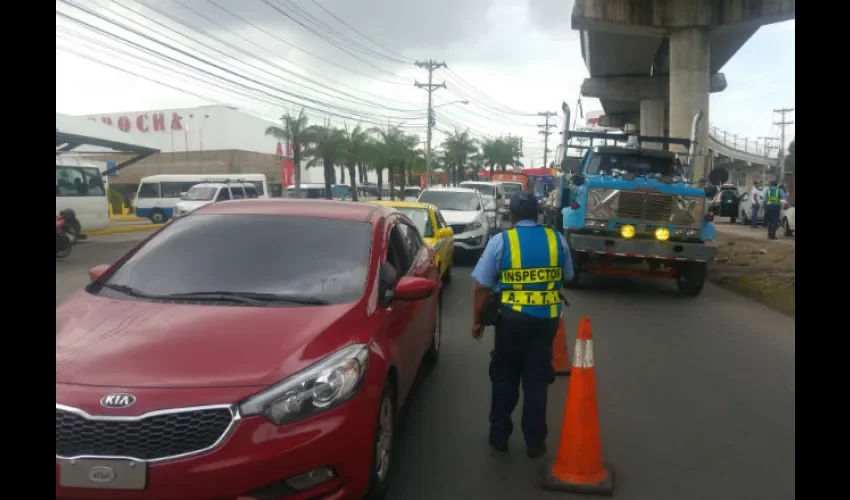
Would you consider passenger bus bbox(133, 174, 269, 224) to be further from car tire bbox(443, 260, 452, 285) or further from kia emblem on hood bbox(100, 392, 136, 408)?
kia emblem on hood bbox(100, 392, 136, 408)

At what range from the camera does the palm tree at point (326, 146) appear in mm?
51062

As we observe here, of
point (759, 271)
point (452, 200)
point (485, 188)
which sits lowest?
point (759, 271)

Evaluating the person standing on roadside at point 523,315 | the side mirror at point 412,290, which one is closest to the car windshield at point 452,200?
the person standing on roadside at point 523,315

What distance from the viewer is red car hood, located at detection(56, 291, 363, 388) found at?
3.20m

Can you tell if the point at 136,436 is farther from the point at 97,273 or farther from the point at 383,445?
the point at 97,273

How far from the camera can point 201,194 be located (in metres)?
26.5

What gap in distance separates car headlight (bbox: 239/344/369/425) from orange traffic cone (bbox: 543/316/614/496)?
1383 mm

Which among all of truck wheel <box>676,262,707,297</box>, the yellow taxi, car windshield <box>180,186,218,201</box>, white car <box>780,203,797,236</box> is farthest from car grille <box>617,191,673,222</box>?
car windshield <box>180,186,218,201</box>

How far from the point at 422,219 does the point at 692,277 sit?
432 cm

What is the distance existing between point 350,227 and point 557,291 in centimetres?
141

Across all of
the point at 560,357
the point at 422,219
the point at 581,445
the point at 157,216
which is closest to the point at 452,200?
the point at 422,219

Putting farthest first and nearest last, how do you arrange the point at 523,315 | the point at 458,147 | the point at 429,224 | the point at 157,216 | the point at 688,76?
1. the point at 458,147
2. the point at 157,216
3. the point at 688,76
4. the point at 429,224
5. the point at 523,315

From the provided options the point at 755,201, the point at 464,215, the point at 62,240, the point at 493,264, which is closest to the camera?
the point at 493,264
